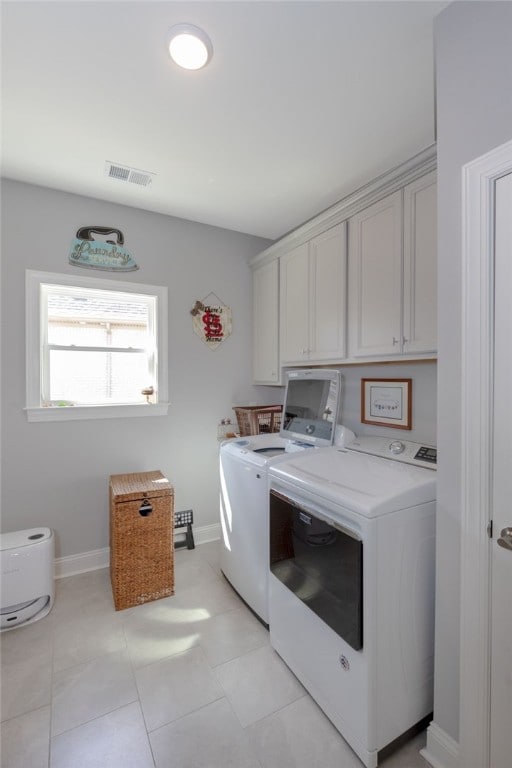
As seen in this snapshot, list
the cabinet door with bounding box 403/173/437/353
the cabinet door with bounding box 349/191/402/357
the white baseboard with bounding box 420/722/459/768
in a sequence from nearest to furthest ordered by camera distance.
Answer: the white baseboard with bounding box 420/722/459/768, the cabinet door with bounding box 403/173/437/353, the cabinet door with bounding box 349/191/402/357

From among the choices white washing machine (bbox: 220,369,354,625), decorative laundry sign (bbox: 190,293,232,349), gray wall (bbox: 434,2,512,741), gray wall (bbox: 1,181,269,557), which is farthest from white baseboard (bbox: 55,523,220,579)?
gray wall (bbox: 434,2,512,741)

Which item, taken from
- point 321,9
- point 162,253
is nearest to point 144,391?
point 162,253

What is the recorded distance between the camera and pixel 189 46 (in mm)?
1324

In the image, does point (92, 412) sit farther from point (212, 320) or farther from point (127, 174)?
point (127, 174)

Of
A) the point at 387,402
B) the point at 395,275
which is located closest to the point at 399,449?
the point at 387,402

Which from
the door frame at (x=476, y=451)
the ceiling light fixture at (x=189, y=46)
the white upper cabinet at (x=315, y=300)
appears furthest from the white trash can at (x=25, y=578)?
the ceiling light fixture at (x=189, y=46)

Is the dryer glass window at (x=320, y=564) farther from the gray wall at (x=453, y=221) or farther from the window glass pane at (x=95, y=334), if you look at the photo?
the window glass pane at (x=95, y=334)

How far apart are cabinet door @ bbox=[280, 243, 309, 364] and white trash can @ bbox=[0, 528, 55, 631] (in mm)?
2012

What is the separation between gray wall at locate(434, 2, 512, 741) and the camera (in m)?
1.08

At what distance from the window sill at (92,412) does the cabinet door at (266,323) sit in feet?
2.84

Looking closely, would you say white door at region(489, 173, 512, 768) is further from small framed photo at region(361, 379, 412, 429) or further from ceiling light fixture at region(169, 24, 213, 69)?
ceiling light fixture at region(169, 24, 213, 69)

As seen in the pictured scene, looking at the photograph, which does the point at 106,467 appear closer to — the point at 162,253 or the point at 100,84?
the point at 162,253

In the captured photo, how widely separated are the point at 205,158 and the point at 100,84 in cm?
63

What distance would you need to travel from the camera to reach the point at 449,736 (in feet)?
4.00
